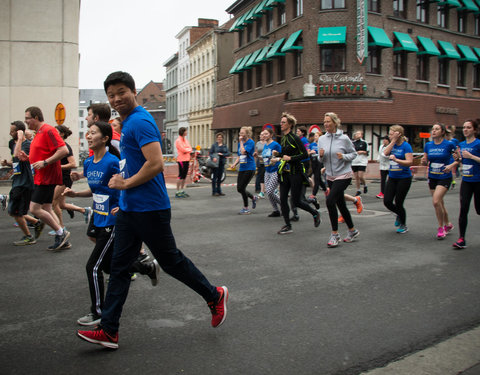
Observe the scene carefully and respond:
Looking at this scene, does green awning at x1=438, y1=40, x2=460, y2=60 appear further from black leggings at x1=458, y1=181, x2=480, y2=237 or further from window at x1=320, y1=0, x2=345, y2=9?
black leggings at x1=458, y1=181, x2=480, y2=237

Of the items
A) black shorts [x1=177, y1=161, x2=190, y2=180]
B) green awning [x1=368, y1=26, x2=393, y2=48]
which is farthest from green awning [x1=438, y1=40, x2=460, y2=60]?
black shorts [x1=177, y1=161, x2=190, y2=180]

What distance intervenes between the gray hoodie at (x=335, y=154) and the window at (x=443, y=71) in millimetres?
28545

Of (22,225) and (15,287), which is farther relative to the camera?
(22,225)

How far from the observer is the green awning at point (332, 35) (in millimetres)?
27438

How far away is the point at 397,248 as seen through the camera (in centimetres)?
734

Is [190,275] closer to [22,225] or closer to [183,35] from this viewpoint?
[22,225]

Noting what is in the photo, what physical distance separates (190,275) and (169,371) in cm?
80

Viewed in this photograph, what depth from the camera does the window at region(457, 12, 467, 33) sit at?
34.0 m

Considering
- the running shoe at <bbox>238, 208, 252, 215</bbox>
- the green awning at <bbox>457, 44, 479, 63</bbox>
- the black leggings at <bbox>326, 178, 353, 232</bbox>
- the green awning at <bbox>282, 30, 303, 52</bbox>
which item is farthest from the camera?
the green awning at <bbox>457, 44, 479, 63</bbox>

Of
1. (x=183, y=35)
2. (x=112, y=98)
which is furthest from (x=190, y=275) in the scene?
(x=183, y=35)

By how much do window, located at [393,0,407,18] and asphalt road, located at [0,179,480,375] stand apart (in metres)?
25.0

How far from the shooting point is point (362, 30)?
27.0 metres

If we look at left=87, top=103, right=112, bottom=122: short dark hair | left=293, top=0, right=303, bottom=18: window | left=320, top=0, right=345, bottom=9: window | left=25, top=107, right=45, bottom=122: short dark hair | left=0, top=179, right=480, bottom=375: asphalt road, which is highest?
left=293, top=0, right=303, bottom=18: window

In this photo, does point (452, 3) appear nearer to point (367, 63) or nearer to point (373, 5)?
point (373, 5)
